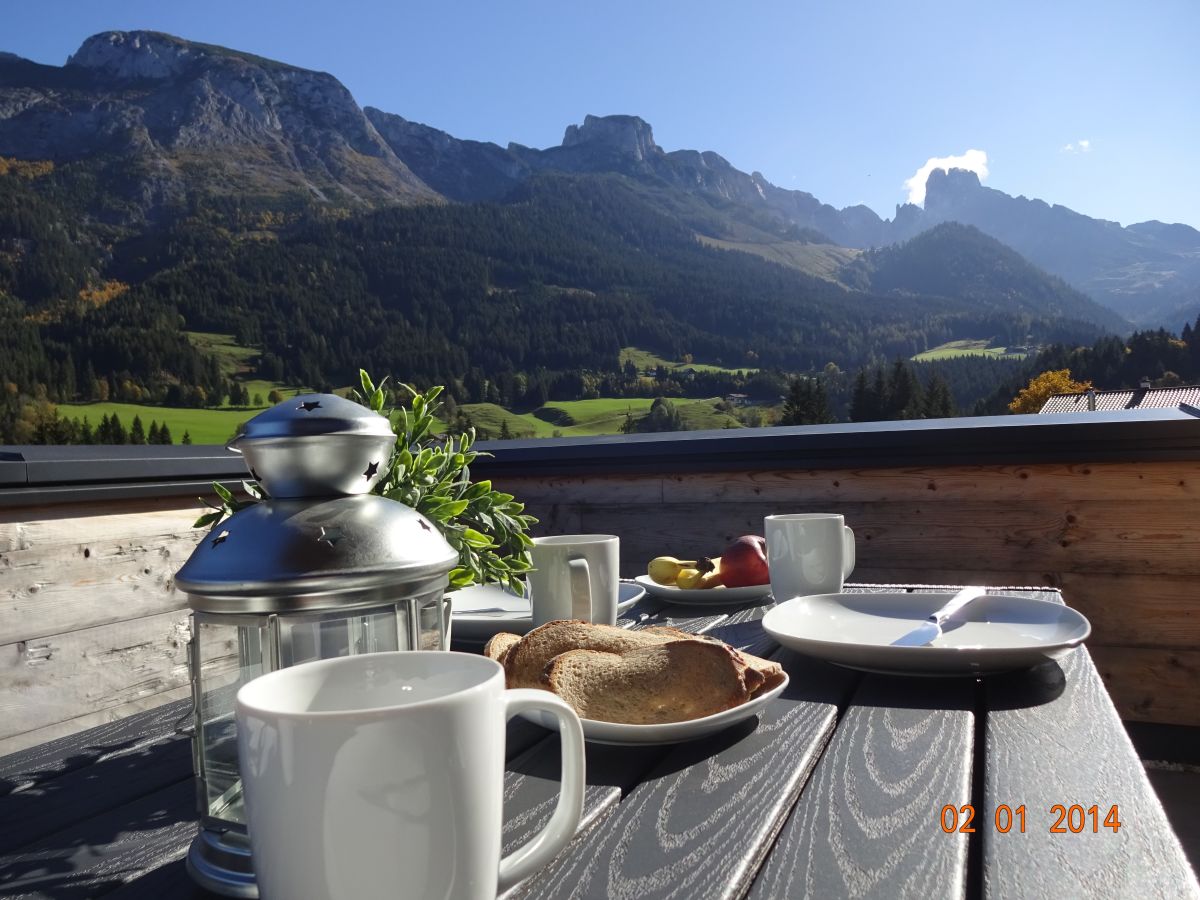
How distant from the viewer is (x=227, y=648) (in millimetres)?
513

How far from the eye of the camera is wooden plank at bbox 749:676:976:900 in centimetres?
42

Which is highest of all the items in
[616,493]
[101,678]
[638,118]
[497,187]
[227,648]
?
[638,118]

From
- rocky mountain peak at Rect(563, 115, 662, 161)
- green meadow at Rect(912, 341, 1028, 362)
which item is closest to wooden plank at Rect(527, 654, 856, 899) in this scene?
green meadow at Rect(912, 341, 1028, 362)

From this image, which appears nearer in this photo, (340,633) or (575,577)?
(340,633)

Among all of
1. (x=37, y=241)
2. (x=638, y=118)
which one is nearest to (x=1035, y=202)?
(x=638, y=118)

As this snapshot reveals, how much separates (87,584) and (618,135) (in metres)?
103

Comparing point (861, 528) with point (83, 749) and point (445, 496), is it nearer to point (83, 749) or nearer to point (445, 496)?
point (445, 496)

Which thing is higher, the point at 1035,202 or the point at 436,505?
the point at 1035,202

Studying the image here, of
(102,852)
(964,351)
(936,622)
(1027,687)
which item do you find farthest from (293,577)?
(964,351)

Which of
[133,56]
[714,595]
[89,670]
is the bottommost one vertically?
[89,670]

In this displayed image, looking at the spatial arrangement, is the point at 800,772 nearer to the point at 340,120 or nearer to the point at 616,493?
the point at 616,493

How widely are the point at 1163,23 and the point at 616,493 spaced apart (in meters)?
24.5

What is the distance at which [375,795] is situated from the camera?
32cm

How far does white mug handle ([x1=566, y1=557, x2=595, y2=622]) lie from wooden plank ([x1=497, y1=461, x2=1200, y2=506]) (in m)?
1.64
